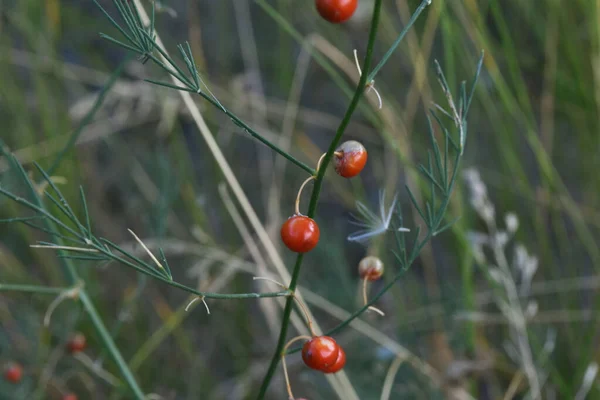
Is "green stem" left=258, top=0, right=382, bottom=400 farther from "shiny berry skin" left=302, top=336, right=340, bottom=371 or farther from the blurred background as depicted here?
the blurred background

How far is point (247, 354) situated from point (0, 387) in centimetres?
46

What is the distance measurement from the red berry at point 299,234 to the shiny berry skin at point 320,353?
0.22 feet

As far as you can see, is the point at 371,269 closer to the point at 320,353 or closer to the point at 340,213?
the point at 320,353

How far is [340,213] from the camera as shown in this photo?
1616 mm

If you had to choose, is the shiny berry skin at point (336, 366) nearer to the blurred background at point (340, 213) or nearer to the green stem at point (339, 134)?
the green stem at point (339, 134)

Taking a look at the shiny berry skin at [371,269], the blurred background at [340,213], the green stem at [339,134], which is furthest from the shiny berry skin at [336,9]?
the blurred background at [340,213]

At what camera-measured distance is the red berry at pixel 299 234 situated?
389 mm

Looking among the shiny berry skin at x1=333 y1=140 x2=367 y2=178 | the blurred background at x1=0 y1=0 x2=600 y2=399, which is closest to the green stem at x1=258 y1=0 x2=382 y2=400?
the shiny berry skin at x1=333 y1=140 x2=367 y2=178

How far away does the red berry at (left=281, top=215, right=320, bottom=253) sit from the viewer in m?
0.39

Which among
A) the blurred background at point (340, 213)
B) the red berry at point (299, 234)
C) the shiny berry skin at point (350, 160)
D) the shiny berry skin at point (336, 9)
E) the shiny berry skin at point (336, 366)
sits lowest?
the blurred background at point (340, 213)

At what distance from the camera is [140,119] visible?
1483mm

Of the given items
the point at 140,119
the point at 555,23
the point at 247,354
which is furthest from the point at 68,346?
the point at 555,23

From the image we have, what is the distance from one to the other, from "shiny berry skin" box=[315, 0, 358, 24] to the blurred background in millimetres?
456

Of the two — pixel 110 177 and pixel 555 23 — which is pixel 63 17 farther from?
pixel 555 23
